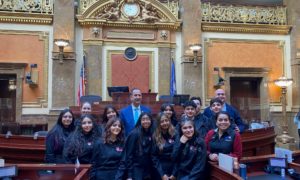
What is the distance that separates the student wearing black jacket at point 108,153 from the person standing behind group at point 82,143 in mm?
103

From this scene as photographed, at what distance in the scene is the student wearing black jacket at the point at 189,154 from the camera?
3197 mm

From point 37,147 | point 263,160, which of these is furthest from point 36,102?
point 263,160

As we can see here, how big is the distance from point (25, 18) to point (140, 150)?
7180 mm

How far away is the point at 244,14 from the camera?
35.0 feet

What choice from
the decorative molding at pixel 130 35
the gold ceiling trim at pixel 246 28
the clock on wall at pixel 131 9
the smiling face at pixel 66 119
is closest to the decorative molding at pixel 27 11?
the decorative molding at pixel 130 35

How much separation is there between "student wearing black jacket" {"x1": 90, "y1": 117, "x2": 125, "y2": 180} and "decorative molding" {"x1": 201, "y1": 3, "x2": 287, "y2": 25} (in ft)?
25.3

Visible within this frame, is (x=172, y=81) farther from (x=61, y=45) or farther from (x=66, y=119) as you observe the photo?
(x=66, y=119)

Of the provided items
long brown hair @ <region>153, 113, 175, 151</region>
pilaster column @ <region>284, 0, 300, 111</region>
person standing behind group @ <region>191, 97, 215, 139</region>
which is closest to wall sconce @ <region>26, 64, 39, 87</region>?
person standing behind group @ <region>191, 97, 215, 139</region>

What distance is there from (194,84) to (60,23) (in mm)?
4426

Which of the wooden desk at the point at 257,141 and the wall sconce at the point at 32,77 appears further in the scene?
the wall sconce at the point at 32,77

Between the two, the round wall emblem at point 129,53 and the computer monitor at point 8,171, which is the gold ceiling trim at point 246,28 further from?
the computer monitor at point 8,171

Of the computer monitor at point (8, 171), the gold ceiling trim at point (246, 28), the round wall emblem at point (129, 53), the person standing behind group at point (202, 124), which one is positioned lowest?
Result: the computer monitor at point (8, 171)

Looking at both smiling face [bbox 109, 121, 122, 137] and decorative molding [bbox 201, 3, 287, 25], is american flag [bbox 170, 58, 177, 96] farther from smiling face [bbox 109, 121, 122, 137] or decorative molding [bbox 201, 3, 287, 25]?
smiling face [bbox 109, 121, 122, 137]

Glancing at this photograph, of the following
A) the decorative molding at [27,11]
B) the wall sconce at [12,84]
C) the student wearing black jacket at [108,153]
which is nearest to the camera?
the student wearing black jacket at [108,153]
